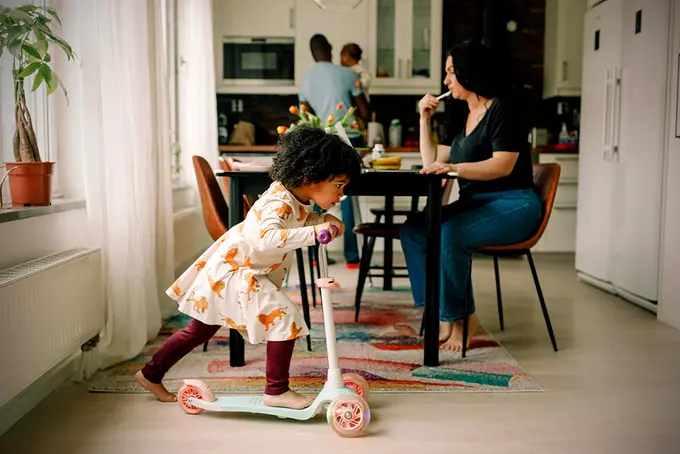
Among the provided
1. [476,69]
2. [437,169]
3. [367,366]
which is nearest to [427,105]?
[476,69]

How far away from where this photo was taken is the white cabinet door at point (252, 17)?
249 inches

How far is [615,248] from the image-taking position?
4434 millimetres

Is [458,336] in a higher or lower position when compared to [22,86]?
lower

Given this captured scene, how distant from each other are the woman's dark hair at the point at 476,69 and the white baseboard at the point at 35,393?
192 cm

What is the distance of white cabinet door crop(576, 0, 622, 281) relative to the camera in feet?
14.9

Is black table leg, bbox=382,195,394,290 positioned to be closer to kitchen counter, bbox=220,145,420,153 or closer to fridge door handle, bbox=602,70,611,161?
fridge door handle, bbox=602,70,611,161

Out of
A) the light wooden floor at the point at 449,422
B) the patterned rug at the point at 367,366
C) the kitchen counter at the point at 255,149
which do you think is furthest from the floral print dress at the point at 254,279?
the kitchen counter at the point at 255,149

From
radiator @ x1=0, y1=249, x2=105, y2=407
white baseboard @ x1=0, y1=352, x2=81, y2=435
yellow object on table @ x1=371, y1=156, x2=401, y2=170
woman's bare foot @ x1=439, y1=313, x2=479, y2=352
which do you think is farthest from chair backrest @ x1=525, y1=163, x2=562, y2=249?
white baseboard @ x1=0, y1=352, x2=81, y2=435

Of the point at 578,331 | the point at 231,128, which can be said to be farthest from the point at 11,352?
the point at 231,128

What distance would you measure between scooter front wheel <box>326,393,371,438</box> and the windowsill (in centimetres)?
110

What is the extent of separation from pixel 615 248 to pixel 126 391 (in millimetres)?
3129

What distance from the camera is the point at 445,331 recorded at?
3160 mm

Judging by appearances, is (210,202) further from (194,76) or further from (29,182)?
(194,76)

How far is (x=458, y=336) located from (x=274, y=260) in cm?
121
